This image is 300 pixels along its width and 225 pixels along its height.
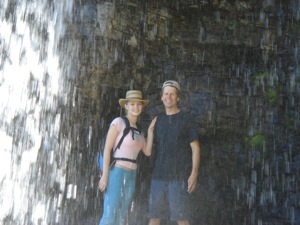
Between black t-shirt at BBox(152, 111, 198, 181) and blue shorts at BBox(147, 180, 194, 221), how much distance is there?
0.09 metres

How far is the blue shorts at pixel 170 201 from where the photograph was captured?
506cm

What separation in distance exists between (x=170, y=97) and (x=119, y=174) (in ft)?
3.59

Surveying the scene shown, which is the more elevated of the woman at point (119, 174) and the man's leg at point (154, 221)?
the woman at point (119, 174)

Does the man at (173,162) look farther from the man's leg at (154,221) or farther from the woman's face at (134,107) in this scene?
the woman's face at (134,107)

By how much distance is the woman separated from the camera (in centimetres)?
486

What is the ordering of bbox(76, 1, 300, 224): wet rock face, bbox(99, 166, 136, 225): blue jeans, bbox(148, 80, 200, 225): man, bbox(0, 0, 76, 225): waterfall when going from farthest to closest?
bbox(76, 1, 300, 224): wet rock face → bbox(0, 0, 76, 225): waterfall → bbox(148, 80, 200, 225): man → bbox(99, 166, 136, 225): blue jeans

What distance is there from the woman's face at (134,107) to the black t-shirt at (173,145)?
0.91ft

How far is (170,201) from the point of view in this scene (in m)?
5.08

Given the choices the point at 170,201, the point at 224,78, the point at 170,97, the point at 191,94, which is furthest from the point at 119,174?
the point at 224,78

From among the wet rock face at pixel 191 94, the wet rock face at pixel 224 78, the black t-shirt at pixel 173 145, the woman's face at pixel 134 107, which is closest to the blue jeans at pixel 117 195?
the black t-shirt at pixel 173 145

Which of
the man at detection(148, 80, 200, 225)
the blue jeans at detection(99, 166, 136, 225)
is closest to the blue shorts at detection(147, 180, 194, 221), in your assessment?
the man at detection(148, 80, 200, 225)

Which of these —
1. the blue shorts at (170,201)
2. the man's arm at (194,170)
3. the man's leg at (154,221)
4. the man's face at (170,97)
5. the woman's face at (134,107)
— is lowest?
the man's leg at (154,221)

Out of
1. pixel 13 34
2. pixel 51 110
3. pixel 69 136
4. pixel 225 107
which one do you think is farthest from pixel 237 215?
pixel 13 34

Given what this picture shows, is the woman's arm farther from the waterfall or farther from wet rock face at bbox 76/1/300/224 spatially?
the waterfall
